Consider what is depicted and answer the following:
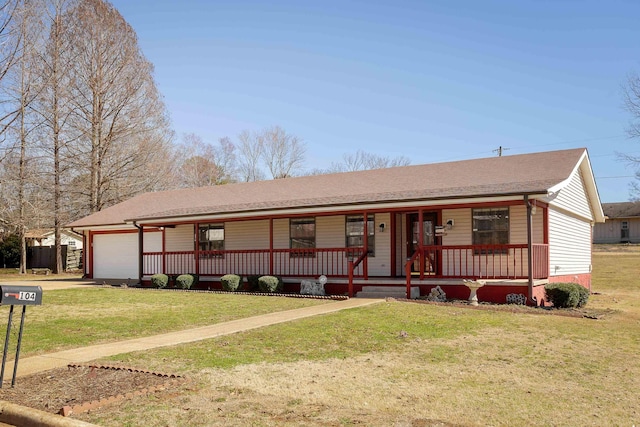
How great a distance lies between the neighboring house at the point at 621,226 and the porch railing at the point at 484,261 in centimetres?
4149

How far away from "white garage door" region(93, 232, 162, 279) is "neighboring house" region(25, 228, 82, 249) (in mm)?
15838

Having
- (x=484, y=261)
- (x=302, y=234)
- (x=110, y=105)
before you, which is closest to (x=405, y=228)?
(x=484, y=261)

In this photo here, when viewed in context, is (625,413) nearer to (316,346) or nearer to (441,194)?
(316,346)

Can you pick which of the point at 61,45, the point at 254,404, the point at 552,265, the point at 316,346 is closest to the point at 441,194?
the point at 552,265

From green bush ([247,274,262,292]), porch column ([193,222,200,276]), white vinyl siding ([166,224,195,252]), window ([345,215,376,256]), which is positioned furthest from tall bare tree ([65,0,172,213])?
window ([345,215,376,256])

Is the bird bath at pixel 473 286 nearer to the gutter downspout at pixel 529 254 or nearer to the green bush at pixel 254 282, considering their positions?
the gutter downspout at pixel 529 254

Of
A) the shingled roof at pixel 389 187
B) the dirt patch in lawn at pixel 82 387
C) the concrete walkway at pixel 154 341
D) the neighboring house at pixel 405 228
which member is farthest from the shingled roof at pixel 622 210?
the dirt patch in lawn at pixel 82 387

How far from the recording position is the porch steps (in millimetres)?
17500

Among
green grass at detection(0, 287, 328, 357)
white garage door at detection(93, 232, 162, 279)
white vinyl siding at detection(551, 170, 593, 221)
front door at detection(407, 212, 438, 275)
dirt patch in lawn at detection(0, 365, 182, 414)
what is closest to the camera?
dirt patch in lawn at detection(0, 365, 182, 414)

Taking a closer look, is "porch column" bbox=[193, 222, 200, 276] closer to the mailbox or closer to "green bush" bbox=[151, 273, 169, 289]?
"green bush" bbox=[151, 273, 169, 289]

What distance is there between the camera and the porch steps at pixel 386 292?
57.4 ft

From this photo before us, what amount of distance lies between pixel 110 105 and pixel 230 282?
1977cm

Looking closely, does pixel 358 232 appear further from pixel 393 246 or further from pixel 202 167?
pixel 202 167

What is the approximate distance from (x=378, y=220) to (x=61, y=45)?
22.9 meters
